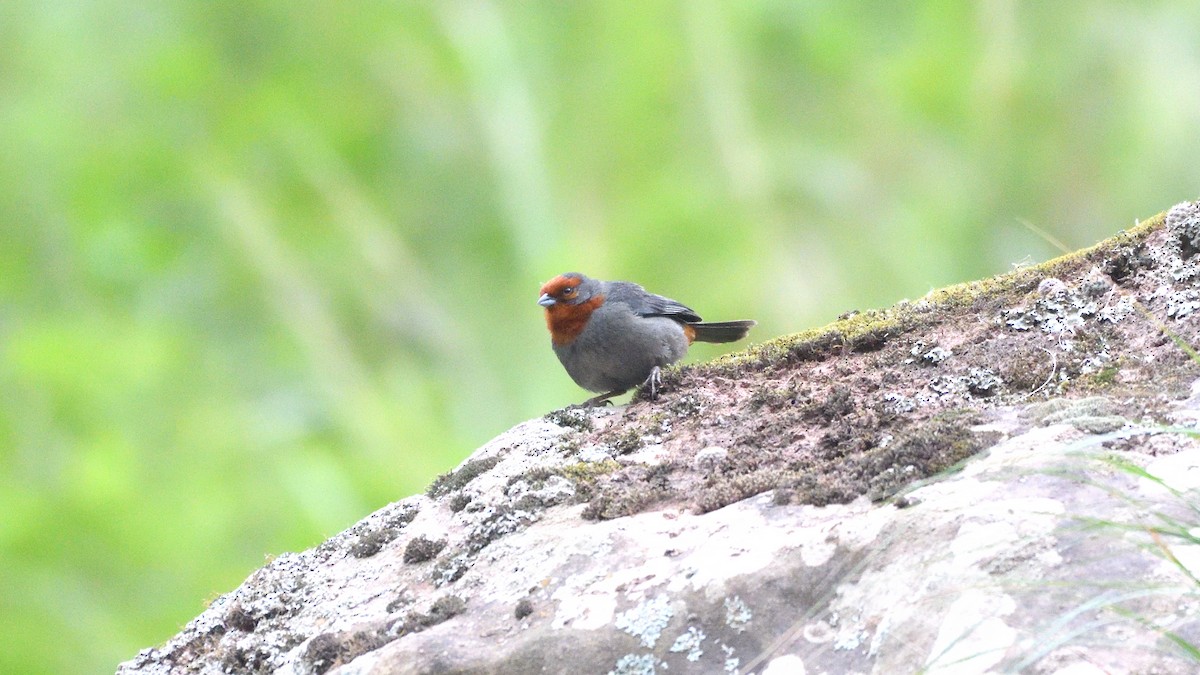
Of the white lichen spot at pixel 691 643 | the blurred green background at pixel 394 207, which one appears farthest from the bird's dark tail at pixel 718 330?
the white lichen spot at pixel 691 643

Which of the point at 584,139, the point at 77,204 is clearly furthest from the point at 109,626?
the point at 584,139

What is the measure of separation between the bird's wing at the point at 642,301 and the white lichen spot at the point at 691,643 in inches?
164

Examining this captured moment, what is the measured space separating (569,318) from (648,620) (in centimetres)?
411

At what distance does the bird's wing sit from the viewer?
7379mm

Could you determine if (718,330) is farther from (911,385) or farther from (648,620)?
(648,620)

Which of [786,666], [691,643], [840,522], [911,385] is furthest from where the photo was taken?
[911,385]

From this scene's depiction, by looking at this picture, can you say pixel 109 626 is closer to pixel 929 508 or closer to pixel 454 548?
pixel 454 548

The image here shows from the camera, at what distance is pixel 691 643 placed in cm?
325

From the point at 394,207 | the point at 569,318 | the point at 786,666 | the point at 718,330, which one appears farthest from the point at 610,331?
the point at 786,666

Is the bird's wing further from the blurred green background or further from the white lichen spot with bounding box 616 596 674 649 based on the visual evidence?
the white lichen spot with bounding box 616 596 674 649

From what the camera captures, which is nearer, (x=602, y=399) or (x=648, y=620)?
(x=648, y=620)

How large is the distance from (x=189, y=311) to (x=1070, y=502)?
8.92 metres

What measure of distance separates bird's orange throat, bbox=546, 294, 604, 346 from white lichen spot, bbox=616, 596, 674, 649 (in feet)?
12.9

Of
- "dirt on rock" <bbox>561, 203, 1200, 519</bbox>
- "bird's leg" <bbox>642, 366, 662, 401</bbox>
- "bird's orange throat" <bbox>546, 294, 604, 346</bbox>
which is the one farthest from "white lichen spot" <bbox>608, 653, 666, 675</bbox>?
"bird's orange throat" <bbox>546, 294, 604, 346</bbox>
